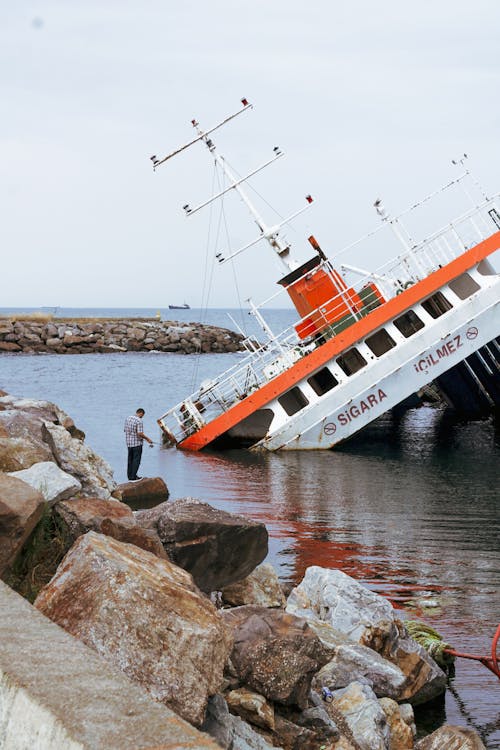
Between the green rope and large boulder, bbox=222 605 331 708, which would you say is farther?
the green rope

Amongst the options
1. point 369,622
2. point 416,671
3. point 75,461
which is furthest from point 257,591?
point 75,461

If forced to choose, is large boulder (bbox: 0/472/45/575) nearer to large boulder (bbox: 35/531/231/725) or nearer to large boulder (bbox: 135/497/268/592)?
large boulder (bbox: 35/531/231/725)

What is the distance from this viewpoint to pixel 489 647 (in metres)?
9.15

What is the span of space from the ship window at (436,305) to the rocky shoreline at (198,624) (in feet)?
43.8

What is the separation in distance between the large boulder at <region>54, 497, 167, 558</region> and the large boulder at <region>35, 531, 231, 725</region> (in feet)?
4.12

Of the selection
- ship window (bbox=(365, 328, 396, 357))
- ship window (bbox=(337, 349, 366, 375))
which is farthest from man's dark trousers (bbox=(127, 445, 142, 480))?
ship window (bbox=(365, 328, 396, 357))

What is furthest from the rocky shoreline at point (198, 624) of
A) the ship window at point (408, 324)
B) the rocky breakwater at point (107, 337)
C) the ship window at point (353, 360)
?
the rocky breakwater at point (107, 337)

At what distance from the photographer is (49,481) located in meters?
6.92

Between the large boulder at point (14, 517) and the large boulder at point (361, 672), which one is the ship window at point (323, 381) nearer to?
the large boulder at point (361, 672)

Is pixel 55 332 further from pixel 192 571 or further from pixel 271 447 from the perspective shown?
pixel 192 571

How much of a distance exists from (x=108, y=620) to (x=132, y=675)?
292 millimetres

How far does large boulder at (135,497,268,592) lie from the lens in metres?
7.50

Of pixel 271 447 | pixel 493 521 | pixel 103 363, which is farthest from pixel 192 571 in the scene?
pixel 103 363

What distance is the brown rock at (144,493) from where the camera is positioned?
1608cm
